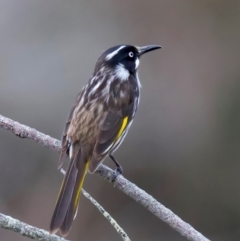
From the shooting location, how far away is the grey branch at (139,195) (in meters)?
3.91

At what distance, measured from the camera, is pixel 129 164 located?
7.82m

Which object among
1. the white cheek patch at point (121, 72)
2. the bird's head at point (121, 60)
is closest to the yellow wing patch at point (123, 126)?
the white cheek patch at point (121, 72)

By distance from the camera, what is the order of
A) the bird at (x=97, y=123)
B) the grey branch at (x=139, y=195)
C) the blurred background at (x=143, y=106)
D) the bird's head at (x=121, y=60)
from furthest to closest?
the blurred background at (x=143, y=106) → the bird's head at (x=121, y=60) → the bird at (x=97, y=123) → the grey branch at (x=139, y=195)

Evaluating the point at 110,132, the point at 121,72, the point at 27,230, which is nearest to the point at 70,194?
the point at 110,132

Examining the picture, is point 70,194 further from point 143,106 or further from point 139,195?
point 143,106

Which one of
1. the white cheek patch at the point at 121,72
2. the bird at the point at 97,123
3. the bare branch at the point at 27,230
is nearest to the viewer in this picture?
the bare branch at the point at 27,230

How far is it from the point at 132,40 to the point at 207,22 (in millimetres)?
1263

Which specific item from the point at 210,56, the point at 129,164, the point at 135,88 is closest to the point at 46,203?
the point at 129,164

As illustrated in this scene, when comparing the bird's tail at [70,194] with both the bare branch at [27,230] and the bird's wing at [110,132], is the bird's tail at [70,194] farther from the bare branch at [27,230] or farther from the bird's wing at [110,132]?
the bare branch at [27,230]

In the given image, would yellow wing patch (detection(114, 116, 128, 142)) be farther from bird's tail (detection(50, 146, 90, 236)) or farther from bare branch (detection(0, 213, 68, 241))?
bare branch (detection(0, 213, 68, 241))

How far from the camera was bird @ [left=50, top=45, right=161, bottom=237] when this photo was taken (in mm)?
4383

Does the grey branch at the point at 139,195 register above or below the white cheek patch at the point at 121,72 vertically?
below

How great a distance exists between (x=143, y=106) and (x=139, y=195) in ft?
13.5

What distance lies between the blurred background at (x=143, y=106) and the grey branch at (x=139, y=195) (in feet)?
9.07
